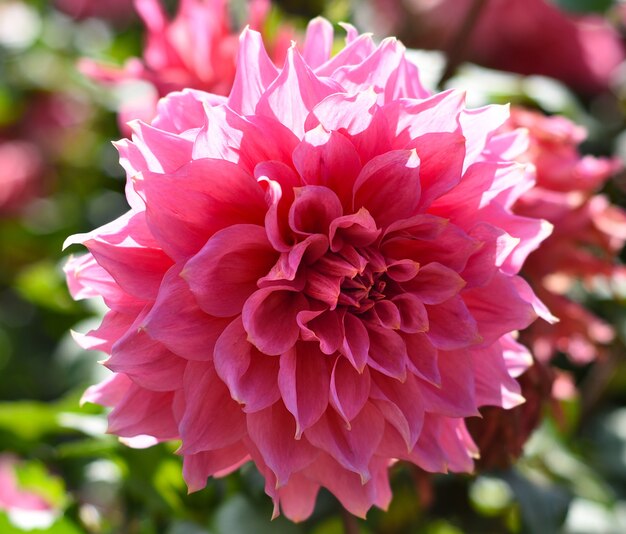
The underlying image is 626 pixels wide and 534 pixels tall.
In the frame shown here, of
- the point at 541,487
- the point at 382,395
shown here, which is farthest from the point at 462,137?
the point at 541,487

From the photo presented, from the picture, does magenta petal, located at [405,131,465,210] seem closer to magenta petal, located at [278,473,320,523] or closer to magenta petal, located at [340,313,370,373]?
magenta petal, located at [340,313,370,373]

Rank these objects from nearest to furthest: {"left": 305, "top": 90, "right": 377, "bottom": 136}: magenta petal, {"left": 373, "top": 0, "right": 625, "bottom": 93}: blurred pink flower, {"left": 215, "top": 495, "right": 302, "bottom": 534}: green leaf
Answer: {"left": 305, "top": 90, "right": 377, "bottom": 136}: magenta petal
{"left": 215, "top": 495, "right": 302, "bottom": 534}: green leaf
{"left": 373, "top": 0, "right": 625, "bottom": 93}: blurred pink flower

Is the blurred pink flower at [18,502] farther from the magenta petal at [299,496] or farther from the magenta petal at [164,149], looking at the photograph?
the magenta petal at [164,149]

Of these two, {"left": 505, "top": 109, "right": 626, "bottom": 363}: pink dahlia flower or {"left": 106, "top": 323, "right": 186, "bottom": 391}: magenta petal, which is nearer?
{"left": 106, "top": 323, "right": 186, "bottom": 391}: magenta petal

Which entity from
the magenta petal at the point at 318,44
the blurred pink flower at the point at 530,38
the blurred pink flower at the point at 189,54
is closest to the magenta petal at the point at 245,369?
the magenta petal at the point at 318,44

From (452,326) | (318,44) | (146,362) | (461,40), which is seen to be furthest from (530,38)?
(146,362)

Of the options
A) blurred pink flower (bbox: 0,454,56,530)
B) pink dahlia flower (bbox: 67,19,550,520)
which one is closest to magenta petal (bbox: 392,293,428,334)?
pink dahlia flower (bbox: 67,19,550,520)

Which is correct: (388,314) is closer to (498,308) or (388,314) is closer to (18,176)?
(498,308)
